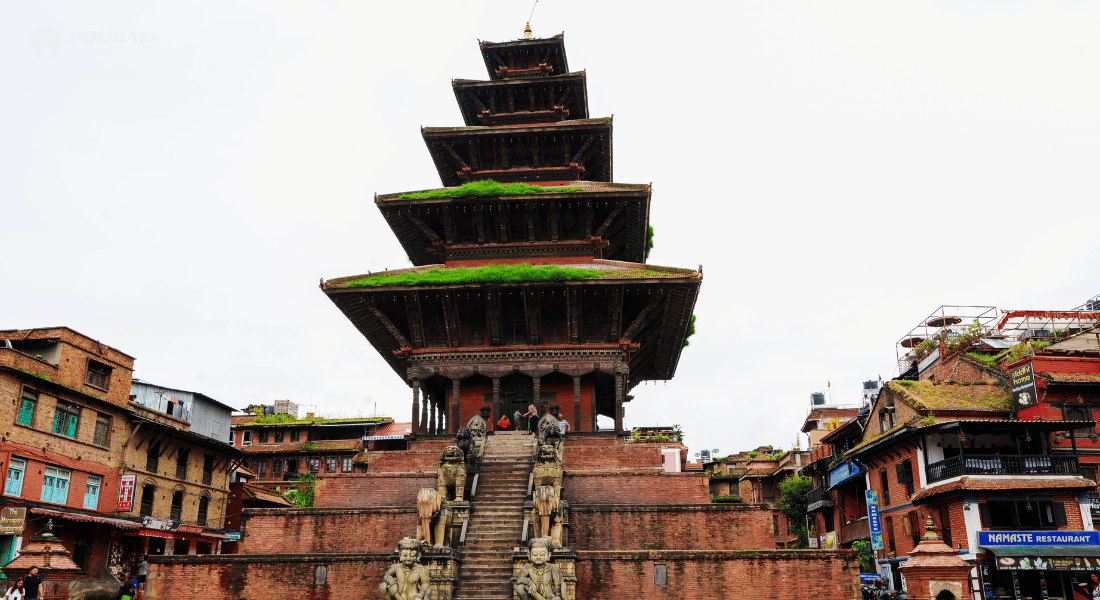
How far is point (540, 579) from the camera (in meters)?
15.3

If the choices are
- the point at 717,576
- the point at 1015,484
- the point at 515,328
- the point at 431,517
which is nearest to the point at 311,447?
the point at 515,328

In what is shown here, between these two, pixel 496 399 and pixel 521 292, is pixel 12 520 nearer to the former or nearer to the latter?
pixel 496 399

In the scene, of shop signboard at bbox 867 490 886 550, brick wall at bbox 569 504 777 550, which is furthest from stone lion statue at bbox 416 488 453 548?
shop signboard at bbox 867 490 886 550

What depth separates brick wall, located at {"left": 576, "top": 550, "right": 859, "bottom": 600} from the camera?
17.1 meters

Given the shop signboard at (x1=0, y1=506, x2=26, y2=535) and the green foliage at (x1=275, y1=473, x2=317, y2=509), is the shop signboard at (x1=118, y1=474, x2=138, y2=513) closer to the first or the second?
the shop signboard at (x1=0, y1=506, x2=26, y2=535)

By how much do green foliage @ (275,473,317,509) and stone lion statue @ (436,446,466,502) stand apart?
3224 cm

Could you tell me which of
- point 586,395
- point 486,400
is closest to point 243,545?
point 486,400

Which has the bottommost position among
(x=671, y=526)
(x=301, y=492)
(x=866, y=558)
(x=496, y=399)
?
(x=866, y=558)

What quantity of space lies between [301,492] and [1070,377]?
46.4 metres

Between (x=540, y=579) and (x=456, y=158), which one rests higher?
(x=456, y=158)

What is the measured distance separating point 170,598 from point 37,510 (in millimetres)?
16497

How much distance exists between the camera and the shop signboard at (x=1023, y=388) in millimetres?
33706

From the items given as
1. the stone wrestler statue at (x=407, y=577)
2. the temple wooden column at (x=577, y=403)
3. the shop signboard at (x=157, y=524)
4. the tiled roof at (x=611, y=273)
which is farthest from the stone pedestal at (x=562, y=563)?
the shop signboard at (x=157, y=524)

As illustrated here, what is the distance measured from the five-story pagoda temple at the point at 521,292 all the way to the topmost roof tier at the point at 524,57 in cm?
590
